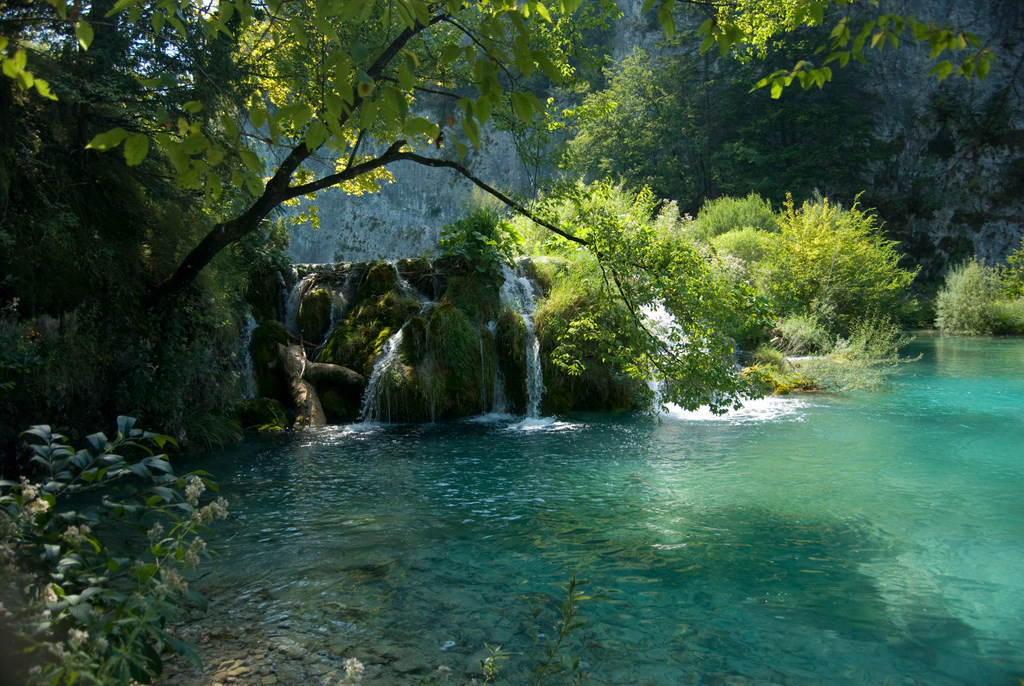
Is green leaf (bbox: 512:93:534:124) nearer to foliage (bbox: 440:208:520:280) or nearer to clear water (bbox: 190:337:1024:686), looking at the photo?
clear water (bbox: 190:337:1024:686)

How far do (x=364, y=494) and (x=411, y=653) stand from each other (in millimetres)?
3068

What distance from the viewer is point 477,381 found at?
1056 cm

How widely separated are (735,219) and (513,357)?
1496 centimetres

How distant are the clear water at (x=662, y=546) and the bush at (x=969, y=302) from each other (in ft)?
53.8

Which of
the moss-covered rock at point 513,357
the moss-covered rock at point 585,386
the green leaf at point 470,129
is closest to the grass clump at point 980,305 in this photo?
the moss-covered rock at point 585,386

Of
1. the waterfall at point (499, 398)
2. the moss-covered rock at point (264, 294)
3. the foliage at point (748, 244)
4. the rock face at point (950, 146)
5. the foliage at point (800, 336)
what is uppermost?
the rock face at point (950, 146)

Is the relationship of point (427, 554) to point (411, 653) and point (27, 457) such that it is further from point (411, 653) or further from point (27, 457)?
point (27, 457)

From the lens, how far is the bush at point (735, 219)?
73.7ft

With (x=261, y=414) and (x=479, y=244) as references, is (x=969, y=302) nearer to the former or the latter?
(x=479, y=244)

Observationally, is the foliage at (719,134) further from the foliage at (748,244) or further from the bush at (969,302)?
the foliage at (748,244)

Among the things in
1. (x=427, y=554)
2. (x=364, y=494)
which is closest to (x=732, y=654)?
(x=427, y=554)

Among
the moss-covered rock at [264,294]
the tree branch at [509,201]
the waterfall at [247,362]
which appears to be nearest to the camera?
the tree branch at [509,201]

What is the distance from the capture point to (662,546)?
497 centimetres

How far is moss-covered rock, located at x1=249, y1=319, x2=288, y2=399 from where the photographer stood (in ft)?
33.6
